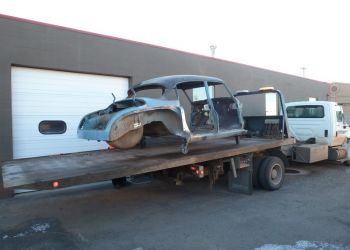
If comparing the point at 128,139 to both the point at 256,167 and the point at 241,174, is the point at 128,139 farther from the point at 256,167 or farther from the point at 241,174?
the point at 256,167

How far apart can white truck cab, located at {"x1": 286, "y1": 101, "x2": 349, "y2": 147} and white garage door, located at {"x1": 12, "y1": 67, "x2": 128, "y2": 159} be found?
6375 millimetres

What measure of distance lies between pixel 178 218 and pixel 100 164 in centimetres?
179

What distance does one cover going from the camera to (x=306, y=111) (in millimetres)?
11203

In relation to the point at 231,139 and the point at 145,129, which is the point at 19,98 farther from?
the point at 231,139

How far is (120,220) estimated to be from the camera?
19.7 ft

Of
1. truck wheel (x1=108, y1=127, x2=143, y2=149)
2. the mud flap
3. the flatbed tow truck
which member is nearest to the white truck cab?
the flatbed tow truck

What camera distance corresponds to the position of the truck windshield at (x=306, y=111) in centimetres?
1080

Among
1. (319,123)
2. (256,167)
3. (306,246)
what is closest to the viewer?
(306,246)

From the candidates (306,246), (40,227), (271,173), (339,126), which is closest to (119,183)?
(40,227)

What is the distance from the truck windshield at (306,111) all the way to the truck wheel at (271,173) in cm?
348

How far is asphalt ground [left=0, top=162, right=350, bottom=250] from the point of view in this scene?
16.2ft

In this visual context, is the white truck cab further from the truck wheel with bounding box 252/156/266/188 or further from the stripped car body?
the stripped car body

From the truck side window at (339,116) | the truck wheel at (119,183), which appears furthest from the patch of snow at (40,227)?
the truck side window at (339,116)

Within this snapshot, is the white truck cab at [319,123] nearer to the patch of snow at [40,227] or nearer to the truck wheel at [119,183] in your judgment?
the truck wheel at [119,183]
